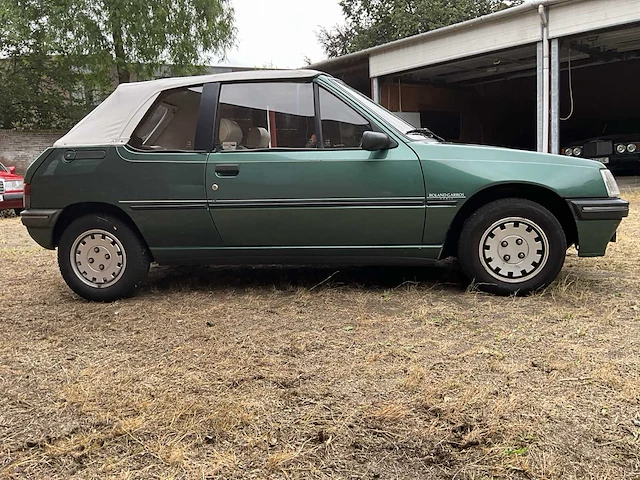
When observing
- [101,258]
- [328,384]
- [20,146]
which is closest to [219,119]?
[101,258]

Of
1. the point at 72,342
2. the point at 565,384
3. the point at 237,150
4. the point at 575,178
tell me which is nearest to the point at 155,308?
the point at 72,342

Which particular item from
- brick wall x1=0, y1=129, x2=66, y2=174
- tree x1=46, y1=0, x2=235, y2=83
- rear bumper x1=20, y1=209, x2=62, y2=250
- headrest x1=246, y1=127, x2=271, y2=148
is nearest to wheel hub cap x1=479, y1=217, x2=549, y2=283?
headrest x1=246, y1=127, x2=271, y2=148

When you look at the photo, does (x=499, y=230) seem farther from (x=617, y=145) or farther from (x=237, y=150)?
(x=617, y=145)

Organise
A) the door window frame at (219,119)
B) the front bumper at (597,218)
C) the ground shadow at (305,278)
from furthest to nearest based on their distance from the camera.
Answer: the ground shadow at (305,278) → the door window frame at (219,119) → the front bumper at (597,218)

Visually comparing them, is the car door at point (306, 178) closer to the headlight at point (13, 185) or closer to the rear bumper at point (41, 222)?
the rear bumper at point (41, 222)

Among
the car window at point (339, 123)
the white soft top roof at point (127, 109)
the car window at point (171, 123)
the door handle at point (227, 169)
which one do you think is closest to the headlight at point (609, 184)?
the car window at point (339, 123)

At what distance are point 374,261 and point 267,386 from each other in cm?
164

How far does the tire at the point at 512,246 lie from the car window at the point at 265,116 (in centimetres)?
134

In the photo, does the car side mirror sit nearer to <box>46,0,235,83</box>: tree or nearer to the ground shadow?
the ground shadow

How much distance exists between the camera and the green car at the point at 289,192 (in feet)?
12.2

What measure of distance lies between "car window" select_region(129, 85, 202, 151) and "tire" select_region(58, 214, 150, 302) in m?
0.66

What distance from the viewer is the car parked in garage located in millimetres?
13008

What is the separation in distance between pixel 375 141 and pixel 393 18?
3305cm

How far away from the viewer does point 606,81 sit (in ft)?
63.2
